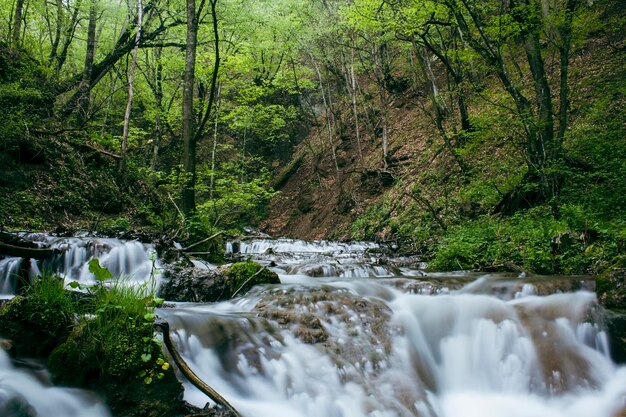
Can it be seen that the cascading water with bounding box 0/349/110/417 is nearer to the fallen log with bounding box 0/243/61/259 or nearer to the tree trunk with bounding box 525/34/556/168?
the fallen log with bounding box 0/243/61/259

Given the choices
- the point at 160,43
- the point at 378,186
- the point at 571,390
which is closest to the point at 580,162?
the point at 571,390

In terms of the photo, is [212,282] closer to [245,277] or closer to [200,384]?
[245,277]

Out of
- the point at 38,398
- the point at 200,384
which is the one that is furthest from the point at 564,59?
the point at 38,398

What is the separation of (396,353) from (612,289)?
283 centimetres

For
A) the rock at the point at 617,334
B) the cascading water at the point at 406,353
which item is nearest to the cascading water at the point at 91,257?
the cascading water at the point at 406,353

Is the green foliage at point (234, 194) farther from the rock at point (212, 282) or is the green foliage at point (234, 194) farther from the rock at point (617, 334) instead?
the rock at point (617, 334)

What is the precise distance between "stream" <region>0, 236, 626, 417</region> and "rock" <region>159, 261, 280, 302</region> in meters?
0.28

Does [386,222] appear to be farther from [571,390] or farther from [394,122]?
[571,390]

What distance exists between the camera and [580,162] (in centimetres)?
934

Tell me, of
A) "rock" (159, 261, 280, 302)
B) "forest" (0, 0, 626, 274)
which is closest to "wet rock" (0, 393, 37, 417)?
"rock" (159, 261, 280, 302)

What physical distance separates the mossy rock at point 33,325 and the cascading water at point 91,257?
323cm

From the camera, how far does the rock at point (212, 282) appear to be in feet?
19.5

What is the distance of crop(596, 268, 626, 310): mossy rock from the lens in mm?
4895

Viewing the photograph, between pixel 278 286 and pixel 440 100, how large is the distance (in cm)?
1304
